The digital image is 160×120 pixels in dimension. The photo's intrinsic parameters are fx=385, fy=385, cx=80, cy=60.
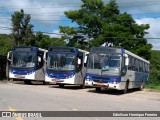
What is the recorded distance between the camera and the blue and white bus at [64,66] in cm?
2942

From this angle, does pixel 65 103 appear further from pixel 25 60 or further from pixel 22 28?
pixel 22 28

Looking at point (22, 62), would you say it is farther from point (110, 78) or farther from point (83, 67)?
point (110, 78)

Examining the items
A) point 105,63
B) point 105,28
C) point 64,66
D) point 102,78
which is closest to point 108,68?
point 105,63

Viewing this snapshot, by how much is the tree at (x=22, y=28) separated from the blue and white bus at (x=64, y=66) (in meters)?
24.6

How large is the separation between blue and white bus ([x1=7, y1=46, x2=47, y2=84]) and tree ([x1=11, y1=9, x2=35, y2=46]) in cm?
2136

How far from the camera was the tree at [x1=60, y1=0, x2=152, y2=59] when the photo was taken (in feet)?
184

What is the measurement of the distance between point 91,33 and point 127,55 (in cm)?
3341

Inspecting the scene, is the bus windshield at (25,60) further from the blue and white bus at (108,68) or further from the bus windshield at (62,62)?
the blue and white bus at (108,68)

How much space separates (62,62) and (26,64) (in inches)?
162

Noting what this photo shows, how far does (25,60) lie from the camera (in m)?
32.7

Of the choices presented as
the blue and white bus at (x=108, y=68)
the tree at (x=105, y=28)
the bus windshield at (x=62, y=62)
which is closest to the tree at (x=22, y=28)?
the tree at (x=105, y=28)

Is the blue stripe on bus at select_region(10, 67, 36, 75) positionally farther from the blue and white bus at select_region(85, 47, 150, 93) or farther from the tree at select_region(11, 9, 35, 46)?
the tree at select_region(11, 9, 35, 46)

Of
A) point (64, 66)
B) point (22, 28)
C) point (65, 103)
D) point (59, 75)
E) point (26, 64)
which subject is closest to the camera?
point (65, 103)

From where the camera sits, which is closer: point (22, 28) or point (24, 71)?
point (24, 71)
